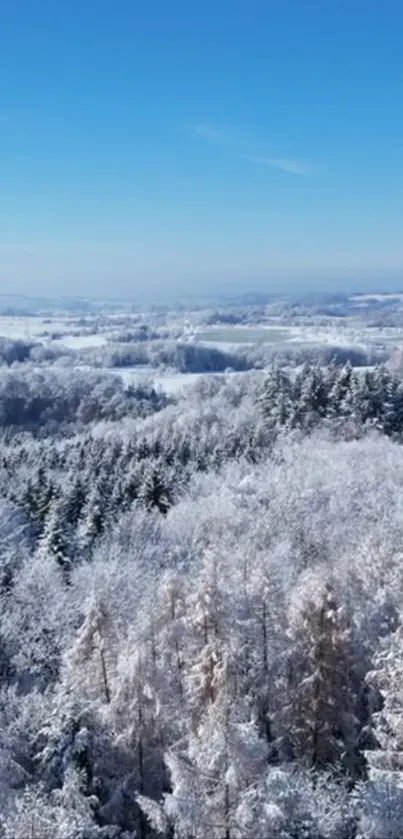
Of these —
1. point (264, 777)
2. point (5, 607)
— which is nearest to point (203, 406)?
point (5, 607)

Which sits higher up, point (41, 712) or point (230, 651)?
point (230, 651)

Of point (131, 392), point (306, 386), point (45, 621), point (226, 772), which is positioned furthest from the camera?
point (131, 392)

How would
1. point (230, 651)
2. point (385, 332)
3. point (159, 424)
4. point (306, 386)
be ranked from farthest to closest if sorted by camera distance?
point (385, 332), point (159, 424), point (306, 386), point (230, 651)

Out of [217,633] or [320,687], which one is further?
[320,687]

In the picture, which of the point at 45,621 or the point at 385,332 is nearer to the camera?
the point at 45,621

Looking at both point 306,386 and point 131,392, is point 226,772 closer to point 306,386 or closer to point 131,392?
point 306,386

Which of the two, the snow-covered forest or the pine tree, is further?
the pine tree

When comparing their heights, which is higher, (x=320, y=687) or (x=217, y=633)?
(x=217, y=633)

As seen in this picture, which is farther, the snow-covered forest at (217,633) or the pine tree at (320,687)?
the pine tree at (320,687)
